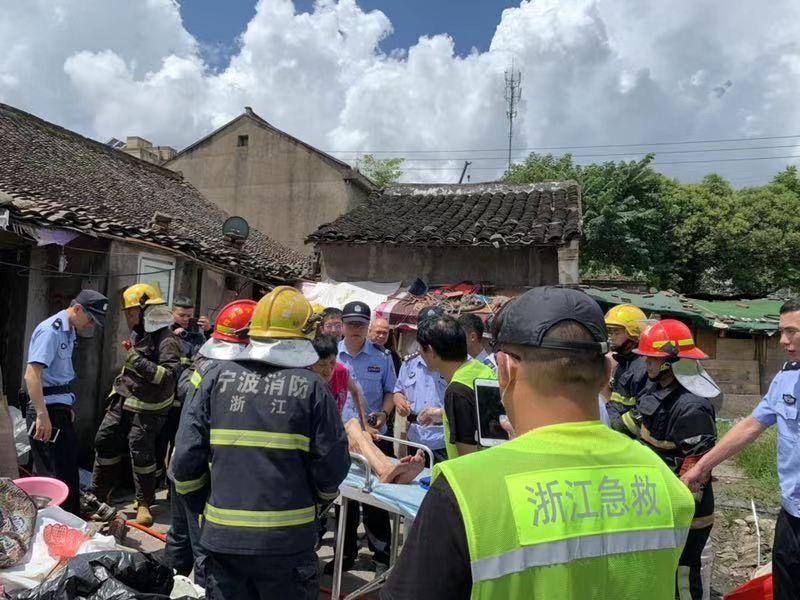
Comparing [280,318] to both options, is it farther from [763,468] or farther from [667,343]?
[763,468]

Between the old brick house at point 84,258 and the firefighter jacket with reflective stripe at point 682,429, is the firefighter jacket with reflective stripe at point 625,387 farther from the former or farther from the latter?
the old brick house at point 84,258

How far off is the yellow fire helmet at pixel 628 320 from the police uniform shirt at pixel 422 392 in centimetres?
136

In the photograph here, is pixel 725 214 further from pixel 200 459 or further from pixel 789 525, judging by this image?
pixel 200 459

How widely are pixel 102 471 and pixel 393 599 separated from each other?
5.24 m

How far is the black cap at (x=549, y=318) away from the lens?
1.19 metres

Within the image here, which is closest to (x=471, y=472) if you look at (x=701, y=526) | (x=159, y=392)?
(x=701, y=526)

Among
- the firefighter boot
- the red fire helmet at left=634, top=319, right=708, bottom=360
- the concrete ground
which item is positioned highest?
the red fire helmet at left=634, top=319, right=708, bottom=360

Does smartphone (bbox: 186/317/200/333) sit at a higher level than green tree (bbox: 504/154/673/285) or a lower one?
lower

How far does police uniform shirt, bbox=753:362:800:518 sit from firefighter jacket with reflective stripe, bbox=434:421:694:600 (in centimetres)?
228

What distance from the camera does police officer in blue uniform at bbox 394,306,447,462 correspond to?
431 centimetres

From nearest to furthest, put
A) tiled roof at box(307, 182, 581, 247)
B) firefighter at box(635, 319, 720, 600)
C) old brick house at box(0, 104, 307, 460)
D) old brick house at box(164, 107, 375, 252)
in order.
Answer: firefighter at box(635, 319, 720, 600)
old brick house at box(0, 104, 307, 460)
tiled roof at box(307, 182, 581, 247)
old brick house at box(164, 107, 375, 252)

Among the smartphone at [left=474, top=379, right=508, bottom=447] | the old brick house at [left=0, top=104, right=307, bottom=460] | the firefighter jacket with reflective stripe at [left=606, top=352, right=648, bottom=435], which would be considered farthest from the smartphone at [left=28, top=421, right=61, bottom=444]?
the firefighter jacket with reflective stripe at [left=606, top=352, right=648, bottom=435]

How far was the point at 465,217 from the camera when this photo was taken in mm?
11289

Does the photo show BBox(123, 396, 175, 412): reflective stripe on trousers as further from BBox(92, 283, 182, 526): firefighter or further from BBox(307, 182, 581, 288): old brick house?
BBox(307, 182, 581, 288): old brick house
